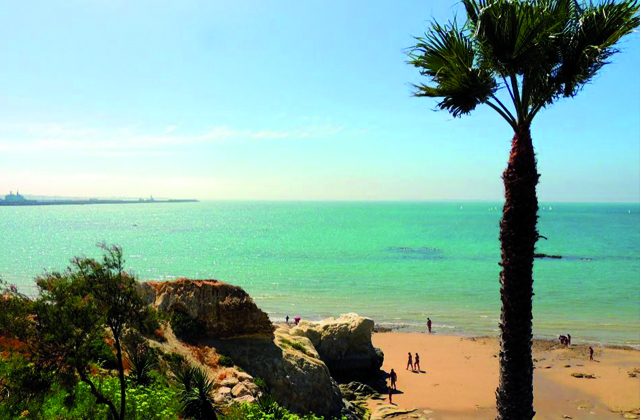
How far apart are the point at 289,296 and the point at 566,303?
30.8m

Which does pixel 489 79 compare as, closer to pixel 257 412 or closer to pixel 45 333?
pixel 45 333

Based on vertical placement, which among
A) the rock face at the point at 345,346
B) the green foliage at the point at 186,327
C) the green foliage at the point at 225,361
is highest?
the green foliage at the point at 186,327

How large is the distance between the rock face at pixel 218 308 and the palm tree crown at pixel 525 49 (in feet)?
47.8

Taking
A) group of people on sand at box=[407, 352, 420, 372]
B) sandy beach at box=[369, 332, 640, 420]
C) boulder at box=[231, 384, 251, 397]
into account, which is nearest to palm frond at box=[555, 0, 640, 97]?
boulder at box=[231, 384, 251, 397]

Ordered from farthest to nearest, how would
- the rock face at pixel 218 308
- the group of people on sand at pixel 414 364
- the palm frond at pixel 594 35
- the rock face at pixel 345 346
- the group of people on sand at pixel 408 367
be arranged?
the group of people on sand at pixel 414 364, the rock face at pixel 345 346, the group of people on sand at pixel 408 367, the rock face at pixel 218 308, the palm frond at pixel 594 35

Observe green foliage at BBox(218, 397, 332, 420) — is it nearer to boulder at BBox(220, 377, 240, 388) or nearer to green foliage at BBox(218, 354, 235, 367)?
boulder at BBox(220, 377, 240, 388)

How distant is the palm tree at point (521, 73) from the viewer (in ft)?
25.8

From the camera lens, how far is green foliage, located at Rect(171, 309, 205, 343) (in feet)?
65.8

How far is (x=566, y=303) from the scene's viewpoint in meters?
49.0

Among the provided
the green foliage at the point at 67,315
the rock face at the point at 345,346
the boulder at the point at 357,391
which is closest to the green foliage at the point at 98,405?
the green foliage at the point at 67,315

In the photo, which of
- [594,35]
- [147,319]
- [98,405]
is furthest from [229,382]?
[594,35]

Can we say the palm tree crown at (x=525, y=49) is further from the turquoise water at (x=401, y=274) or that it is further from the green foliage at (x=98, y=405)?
the turquoise water at (x=401, y=274)

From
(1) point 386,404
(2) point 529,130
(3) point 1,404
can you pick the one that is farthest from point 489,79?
(1) point 386,404

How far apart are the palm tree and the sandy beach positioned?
16.1 meters
